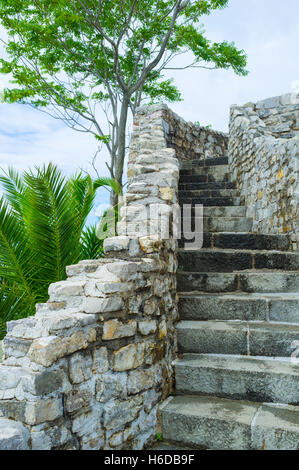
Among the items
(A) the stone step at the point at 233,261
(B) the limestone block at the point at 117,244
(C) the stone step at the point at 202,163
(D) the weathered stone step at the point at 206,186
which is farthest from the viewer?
(C) the stone step at the point at 202,163

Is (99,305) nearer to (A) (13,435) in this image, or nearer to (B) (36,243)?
(A) (13,435)

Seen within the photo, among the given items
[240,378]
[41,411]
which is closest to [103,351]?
[41,411]

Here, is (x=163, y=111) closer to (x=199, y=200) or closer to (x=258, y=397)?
(x=199, y=200)

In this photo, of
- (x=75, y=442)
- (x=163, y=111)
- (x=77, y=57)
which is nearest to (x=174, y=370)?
(x=75, y=442)

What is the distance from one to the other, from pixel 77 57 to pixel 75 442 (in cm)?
914

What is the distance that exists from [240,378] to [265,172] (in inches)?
121

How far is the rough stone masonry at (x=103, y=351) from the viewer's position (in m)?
1.75

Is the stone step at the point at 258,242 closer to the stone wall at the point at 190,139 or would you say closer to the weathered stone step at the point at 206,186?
the weathered stone step at the point at 206,186

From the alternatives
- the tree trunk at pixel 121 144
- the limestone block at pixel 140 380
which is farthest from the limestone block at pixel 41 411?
the tree trunk at pixel 121 144

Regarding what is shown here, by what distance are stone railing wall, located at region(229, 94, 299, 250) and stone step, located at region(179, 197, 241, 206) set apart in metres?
0.18

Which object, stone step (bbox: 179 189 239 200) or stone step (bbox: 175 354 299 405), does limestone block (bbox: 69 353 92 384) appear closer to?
stone step (bbox: 175 354 299 405)

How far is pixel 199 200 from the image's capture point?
548cm

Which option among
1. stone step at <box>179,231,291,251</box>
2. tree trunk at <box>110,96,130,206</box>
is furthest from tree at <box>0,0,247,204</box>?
stone step at <box>179,231,291,251</box>

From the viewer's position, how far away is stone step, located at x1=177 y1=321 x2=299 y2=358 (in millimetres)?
2832
